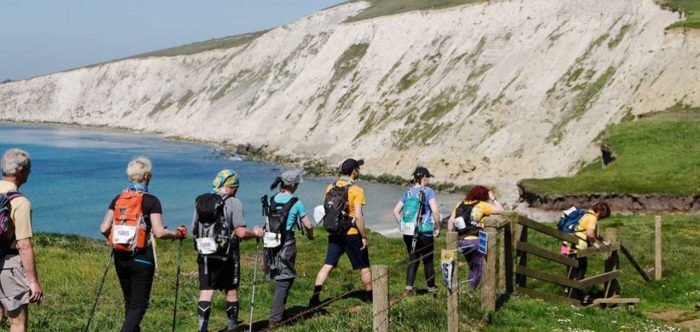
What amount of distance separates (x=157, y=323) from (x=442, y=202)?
41717mm

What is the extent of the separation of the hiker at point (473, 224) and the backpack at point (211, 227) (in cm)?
405

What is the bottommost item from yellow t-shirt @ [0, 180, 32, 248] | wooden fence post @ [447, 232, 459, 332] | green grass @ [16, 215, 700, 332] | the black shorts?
green grass @ [16, 215, 700, 332]

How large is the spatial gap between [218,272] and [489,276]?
391cm

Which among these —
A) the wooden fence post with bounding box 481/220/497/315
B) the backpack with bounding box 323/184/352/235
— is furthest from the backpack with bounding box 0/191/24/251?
the wooden fence post with bounding box 481/220/497/315

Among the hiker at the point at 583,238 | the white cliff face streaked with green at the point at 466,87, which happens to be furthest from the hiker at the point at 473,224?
the white cliff face streaked with green at the point at 466,87

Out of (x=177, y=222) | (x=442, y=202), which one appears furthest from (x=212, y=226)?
(x=442, y=202)

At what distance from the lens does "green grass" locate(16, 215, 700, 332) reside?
11805 mm

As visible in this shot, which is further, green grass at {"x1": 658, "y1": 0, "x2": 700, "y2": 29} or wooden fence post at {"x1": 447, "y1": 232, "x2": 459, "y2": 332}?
green grass at {"x1": 658, "y1": 0, "x2": 700, "y2": 29}

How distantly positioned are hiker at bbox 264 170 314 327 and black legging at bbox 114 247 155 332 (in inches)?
94.3

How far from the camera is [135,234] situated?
31.9 ft

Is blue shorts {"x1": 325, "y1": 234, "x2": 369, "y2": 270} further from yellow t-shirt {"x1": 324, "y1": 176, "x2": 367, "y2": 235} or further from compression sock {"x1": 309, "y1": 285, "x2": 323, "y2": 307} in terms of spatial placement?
compression sock {"x1": 309, "y1": 285, "x2": 323, "y2": 307}

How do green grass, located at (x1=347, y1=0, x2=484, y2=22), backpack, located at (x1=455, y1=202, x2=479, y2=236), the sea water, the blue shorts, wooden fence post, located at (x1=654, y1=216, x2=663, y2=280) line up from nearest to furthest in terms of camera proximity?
the blue shorts < backpack, located at (x1=455, y1=202, x2=479, y2=236) < wooden fence post, located at (x1=654, y1=216, x2=663, y2=280) < the sea water < green grass, located at (x1=347, y1=0, x2=484, y2=22)

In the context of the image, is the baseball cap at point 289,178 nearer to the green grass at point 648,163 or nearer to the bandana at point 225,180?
the bandana at point 225,180

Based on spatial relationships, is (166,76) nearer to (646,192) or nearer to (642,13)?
(642,13)
